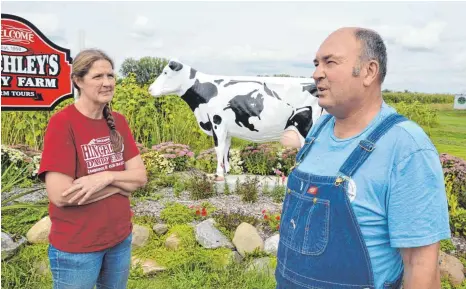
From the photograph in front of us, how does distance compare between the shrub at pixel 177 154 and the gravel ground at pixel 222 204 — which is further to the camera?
the shrub at pixel 177 154

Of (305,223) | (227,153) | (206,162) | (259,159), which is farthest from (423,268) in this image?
(206,162)

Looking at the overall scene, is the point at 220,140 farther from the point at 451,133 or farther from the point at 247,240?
the point at 451,133

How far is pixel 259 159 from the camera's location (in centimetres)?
753

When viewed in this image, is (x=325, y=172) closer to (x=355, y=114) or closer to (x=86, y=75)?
Answer: (x=355, y=114)

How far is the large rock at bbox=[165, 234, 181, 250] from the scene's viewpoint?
4.30 metres

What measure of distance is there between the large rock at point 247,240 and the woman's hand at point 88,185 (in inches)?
89.8

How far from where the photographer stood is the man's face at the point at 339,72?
139 cm

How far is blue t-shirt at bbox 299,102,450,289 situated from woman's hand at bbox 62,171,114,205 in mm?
1215

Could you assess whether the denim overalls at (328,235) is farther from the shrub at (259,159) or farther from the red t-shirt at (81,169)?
the shrub at (259,159)

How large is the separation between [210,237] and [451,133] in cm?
630

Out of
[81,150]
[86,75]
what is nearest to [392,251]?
[81,150]

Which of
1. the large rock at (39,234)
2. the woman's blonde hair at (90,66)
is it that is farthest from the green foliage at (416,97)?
the woman's blonde hair at (90,66)

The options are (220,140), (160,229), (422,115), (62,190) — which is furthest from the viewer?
(422,115)

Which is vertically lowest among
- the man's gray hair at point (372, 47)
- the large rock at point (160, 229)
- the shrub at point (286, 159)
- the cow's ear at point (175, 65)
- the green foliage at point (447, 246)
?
the large rock at point (160, 229)
